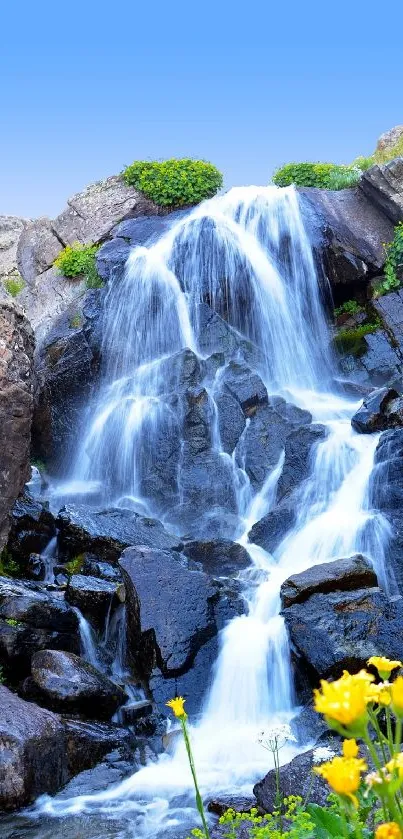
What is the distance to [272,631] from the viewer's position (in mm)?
8320

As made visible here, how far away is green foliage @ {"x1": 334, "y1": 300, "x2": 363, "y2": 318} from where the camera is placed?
1661cm

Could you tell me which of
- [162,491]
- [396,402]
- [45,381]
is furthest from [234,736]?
[45,381]

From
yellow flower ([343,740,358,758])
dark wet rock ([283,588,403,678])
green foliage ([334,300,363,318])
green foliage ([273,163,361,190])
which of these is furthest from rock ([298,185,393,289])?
yellow flower ([343,740,358,758])

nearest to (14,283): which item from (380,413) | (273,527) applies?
(380,413)

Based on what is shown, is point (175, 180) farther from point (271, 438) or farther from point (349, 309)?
point (271, 438)

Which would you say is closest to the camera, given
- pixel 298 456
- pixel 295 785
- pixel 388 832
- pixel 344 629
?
pixel 388 832

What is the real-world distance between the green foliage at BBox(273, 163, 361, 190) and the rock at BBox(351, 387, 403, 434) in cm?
836

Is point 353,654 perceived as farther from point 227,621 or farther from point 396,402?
point 396,402

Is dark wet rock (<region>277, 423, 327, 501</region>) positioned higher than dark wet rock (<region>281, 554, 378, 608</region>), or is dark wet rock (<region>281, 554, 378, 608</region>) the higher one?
dark wet rock (<region>277, 423, 327, 501</region>)

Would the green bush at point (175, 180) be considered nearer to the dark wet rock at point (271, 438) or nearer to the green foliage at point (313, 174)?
the green foliage at point (313, 174)

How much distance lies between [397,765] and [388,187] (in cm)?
1718

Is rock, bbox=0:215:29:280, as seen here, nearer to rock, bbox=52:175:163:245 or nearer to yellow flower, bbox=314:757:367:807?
rock, bbox=52:175:163:245

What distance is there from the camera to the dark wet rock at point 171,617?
8.16 meters

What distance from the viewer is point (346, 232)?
55.9ft
